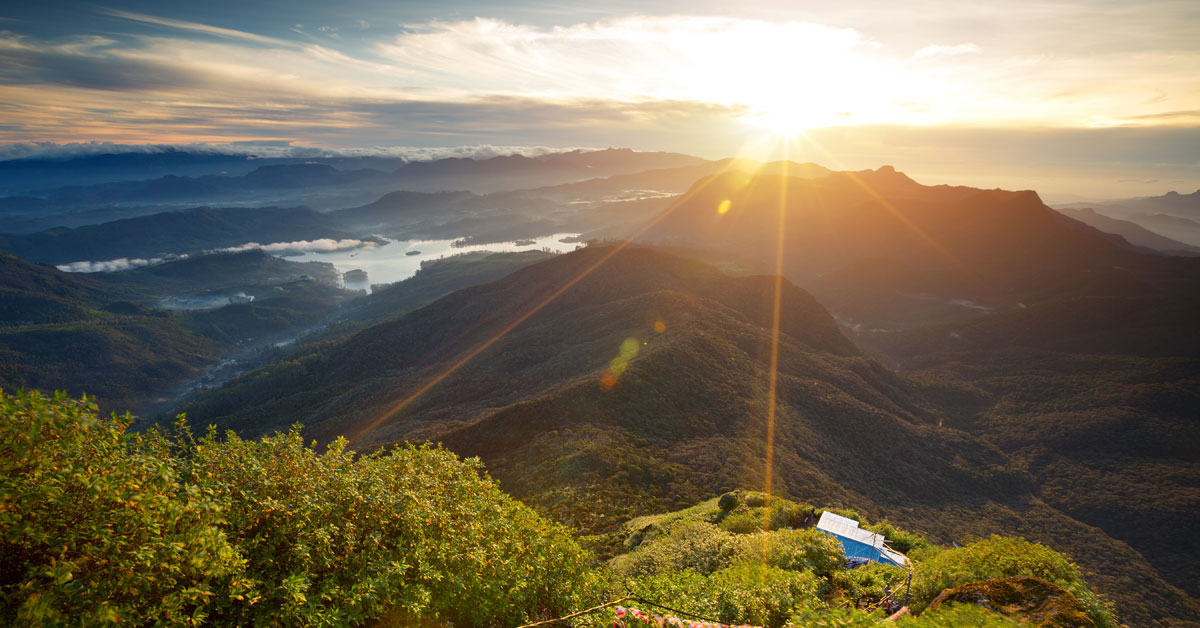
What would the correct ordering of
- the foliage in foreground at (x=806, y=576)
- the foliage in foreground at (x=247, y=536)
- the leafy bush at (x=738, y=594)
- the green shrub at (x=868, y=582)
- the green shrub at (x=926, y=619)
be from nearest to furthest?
the foliage in foreground at (x=247, y=536), the green shrub at (x=926, y=619), the foliage in foreground at (x=806, y=576), the leafy bush at (x=738, y=594), the green shrub at (x=868, y=582)

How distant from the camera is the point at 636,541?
110 ft

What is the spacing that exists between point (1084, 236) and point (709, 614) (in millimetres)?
247806

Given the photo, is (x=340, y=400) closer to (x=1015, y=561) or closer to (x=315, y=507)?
(x=315, y=507)

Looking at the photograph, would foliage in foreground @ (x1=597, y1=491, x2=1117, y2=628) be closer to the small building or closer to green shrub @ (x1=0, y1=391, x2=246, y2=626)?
the small building

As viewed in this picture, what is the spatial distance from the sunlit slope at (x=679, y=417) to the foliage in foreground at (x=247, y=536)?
1065 inches

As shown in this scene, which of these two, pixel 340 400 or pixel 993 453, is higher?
pixel 993 453

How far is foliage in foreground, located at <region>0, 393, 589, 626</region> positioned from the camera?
7945 mm

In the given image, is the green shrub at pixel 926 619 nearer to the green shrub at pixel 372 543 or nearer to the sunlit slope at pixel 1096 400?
the green shrub at pixel 372 543

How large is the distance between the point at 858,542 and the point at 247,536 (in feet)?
102

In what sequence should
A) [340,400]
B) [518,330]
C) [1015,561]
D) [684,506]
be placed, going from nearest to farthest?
1. [1015,561]
2. [684,506]
3. [340,400]
4. [518,330]

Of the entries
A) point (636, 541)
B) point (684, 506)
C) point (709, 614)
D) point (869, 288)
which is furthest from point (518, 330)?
point (869, 288)

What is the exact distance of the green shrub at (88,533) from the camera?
7.61 metres

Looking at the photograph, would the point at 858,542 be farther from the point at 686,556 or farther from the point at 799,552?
the point at 686,556

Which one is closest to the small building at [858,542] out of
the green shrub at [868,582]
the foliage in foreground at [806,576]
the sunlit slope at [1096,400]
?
the foliage in foreground at [806,576]
